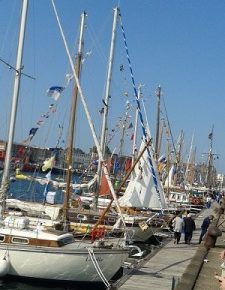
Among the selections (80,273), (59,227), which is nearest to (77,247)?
(80,273)

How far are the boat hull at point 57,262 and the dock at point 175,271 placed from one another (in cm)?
115

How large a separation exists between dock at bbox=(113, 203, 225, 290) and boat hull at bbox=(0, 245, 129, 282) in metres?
Result: 1.15

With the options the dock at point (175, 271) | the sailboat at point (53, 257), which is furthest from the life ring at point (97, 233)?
the dock at point (175, 271)

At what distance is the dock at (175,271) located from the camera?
51.8ft

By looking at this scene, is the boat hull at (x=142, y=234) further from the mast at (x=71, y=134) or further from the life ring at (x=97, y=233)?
the life ring at (x=97, y=233)

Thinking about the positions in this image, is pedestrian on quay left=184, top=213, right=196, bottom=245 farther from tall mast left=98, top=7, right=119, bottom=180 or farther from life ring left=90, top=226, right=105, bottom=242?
life ring left=90, top=226, right=105, bottom=242

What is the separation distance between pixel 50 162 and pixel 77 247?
8.30 meters

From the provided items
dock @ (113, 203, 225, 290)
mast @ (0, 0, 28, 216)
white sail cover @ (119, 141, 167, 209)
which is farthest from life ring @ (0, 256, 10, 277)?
white sail cover @ (119, 141, 167, 209)

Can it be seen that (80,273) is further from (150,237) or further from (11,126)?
(150,237)

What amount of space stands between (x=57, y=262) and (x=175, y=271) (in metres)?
4.36

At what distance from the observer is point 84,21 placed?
2780cm

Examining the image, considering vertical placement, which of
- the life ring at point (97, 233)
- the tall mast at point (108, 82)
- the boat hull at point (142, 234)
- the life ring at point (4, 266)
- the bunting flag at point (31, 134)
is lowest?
the life ring at point (4, 266)

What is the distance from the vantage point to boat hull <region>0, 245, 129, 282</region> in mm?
17938

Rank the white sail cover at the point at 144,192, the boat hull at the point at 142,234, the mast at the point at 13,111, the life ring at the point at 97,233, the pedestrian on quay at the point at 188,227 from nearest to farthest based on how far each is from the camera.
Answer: the mast at the point at 13,111, the life ring at the point at 97,233, the pedestrian on quay at the point at 188,227, the boat hull at the point at 142,234, the white sail cover at the point at 144,192
